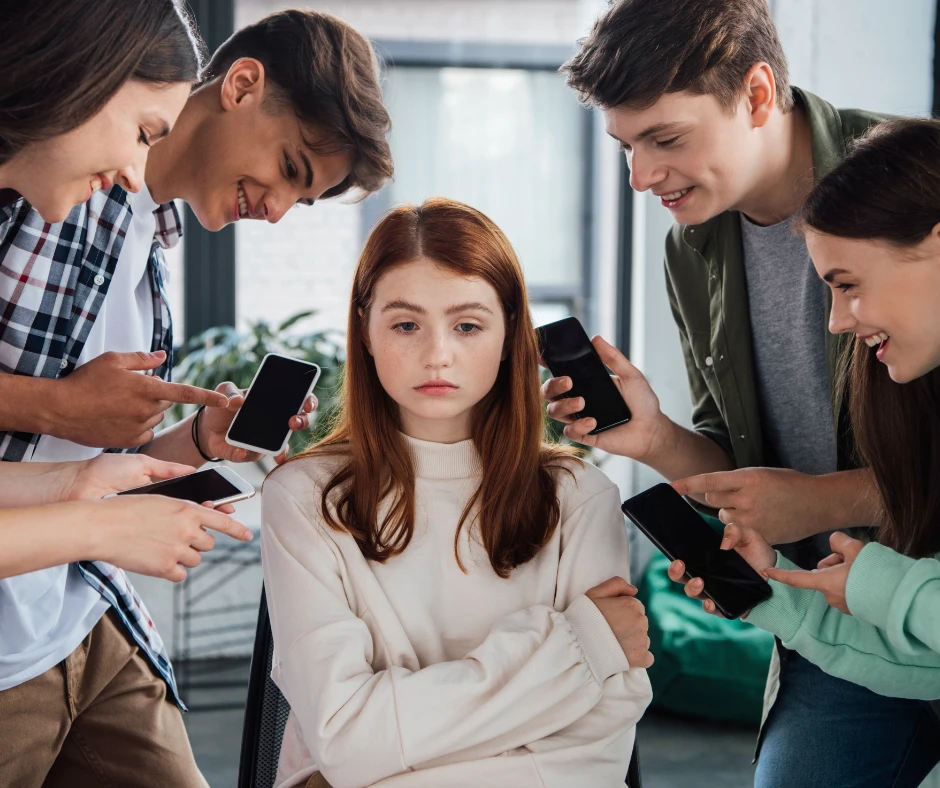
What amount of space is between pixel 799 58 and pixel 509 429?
2.48m

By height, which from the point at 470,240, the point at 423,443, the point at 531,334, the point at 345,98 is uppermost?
Answer: the point at 345,98

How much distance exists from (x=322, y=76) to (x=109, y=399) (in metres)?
→ 0.62

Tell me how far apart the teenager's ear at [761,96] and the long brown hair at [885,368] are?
22 centimetres

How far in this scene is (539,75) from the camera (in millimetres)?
4098

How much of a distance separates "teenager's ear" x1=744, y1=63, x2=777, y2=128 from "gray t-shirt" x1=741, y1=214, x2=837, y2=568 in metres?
0.18

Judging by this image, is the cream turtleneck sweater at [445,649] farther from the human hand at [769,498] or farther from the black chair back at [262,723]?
the human hand at [769,498]

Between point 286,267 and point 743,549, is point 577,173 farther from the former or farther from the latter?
point 743,549

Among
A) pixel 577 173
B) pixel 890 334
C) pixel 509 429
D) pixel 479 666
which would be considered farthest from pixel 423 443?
pixel 577 173

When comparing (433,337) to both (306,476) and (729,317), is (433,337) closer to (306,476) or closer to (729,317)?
(306,476)

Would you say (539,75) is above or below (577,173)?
above

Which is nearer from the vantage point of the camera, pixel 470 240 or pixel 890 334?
pixel 890 334

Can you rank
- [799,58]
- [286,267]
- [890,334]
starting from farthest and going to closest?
[286,267] → [799,58] → [890,334]

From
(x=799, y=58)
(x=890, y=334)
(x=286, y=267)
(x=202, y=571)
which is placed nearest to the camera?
(x=890, y=334)

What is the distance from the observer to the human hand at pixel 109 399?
143 cm
